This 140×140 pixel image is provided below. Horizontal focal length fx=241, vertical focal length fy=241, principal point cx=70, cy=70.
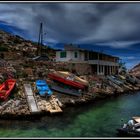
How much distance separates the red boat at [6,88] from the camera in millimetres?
14898

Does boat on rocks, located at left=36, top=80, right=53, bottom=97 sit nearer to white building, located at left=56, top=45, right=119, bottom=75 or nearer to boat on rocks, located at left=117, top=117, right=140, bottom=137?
boat on rocks, located at left=117, top=117, right=140, bottom=137

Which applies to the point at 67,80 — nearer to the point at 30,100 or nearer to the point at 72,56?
the point at 30,100

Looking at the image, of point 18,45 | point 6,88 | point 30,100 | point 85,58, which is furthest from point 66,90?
point 18,45

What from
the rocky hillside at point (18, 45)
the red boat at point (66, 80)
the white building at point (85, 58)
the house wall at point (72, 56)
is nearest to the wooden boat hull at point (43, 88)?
the red boat at point (66, 80)

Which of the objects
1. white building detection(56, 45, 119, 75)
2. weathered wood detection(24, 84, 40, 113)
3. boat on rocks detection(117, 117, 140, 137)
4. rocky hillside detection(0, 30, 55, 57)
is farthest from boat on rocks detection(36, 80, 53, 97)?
rocky hillside detection(0, 30, 55, 57)

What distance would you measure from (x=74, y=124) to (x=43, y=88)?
18.1 feet

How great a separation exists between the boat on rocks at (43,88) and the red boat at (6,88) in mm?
1809

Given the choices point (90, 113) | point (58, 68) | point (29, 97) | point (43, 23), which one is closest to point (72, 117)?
point (90, 113)

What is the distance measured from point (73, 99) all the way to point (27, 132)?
714 centimetres

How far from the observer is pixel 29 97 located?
624 inches

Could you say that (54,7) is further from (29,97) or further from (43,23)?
(29,97)

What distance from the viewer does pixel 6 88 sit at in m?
16.0

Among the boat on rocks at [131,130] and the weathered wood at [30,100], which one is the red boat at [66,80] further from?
the boat on rocks at [131,130]

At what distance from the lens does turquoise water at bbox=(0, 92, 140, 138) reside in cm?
1102
